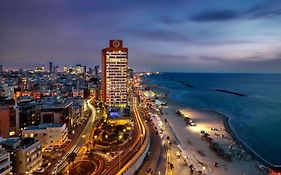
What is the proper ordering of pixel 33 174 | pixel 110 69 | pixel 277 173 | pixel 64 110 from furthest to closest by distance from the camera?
pixel 110 69
pixel 64 110
pixel 33 174
pixel 277 173

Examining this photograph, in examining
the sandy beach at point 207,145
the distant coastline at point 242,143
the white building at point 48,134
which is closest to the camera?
the sandy beach at point 207,145

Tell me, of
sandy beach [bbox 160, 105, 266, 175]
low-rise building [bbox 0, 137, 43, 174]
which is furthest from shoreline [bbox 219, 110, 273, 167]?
low-rise building [bbox 0, 137, 43, 174]

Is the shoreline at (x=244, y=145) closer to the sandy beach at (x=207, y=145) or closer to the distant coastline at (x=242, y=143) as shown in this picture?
the distant coastline at (x=242, y=143)

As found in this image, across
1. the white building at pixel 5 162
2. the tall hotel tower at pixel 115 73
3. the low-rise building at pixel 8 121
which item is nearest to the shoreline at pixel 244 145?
the tall hotel tower at pixel 115 73

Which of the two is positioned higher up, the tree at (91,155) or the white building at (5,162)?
the white building at (5,162)

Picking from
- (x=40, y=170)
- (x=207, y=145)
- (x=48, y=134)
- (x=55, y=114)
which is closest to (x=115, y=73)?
(x=55, y=114)

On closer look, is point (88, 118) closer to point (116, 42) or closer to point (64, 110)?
point (64, 110)

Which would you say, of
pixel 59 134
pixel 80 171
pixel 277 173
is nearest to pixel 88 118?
pixel 59 134
